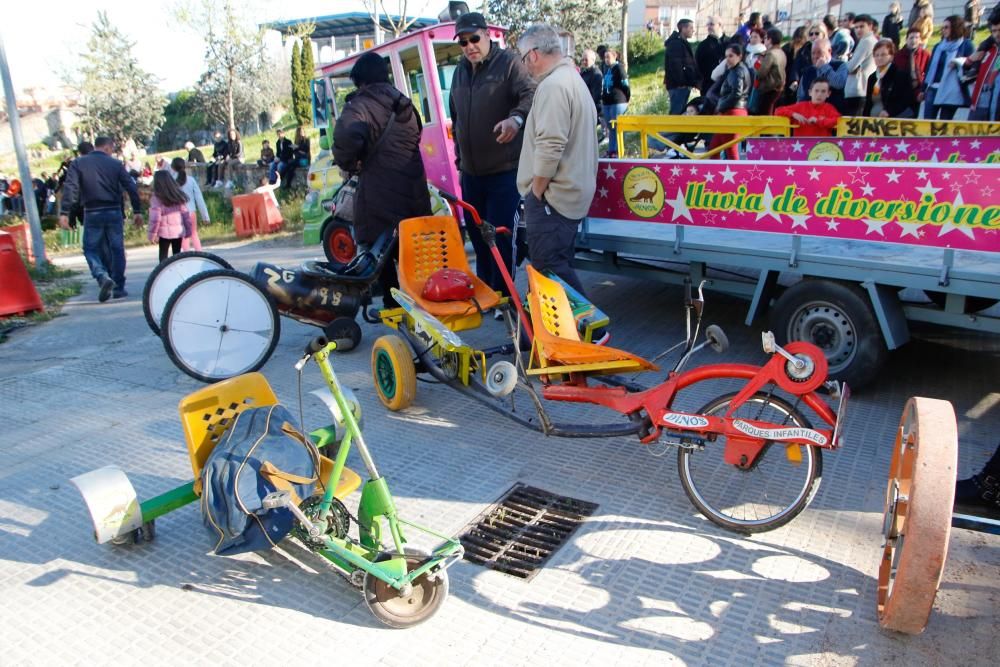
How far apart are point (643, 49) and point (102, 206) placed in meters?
25.3

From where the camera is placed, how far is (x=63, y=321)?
24.0 ft

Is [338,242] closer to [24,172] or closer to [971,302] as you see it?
[24,172]

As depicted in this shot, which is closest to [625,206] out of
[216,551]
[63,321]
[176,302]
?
[176,302]

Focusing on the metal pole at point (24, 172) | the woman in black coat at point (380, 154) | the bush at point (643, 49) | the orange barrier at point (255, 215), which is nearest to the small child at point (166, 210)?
the metal pole at point (24, 172)

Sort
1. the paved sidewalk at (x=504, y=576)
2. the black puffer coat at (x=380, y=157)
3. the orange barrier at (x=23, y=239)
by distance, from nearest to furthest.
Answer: the paved sidewalk at (x=504, y=576) < the black puffer coat at (x=380, y=157) < the orange barrier at (x=23, y=239)

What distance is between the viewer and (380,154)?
5547mm

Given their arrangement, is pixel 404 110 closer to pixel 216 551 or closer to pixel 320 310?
pixel 320 310

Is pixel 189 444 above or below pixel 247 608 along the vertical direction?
above

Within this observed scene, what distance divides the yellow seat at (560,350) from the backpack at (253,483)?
1.31m

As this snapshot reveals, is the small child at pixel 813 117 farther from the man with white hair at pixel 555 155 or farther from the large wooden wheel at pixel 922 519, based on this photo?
the large wooden wheel at pixel 922 519

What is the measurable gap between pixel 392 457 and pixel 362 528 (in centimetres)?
122

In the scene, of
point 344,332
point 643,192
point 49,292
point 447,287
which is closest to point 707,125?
point 643,192

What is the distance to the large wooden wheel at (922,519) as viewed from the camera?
2.15 meters

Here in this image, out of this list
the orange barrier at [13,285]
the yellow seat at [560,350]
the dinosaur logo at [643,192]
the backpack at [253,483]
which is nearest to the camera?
the backpack at [253,483]
